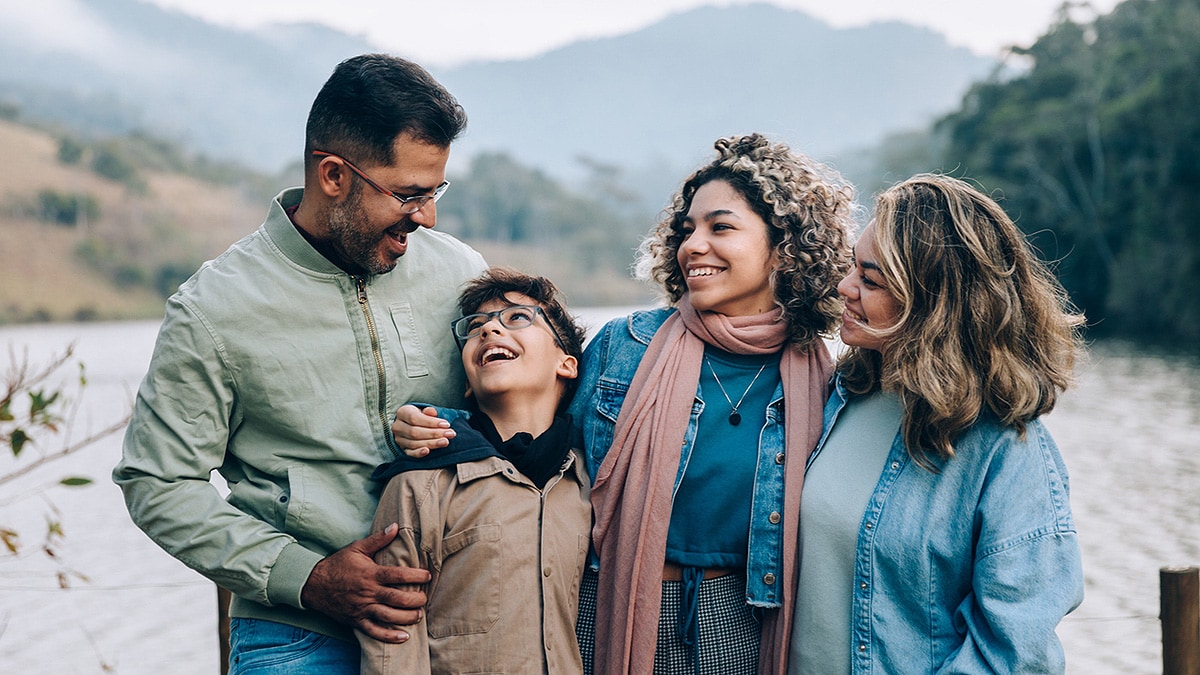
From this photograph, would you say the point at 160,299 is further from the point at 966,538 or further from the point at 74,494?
the point at 966,538

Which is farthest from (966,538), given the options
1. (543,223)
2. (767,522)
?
(543,223)

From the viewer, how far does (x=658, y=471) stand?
9.20 feet

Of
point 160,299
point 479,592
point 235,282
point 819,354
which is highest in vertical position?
point 235,282

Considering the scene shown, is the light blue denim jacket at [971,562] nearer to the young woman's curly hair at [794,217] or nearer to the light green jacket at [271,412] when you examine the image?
the young woman's curly hair at [794,217]

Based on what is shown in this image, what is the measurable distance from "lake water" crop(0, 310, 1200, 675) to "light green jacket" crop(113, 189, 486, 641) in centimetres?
89

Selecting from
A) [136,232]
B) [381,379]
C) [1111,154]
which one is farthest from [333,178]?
[136,232]

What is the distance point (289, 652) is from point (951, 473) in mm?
1582

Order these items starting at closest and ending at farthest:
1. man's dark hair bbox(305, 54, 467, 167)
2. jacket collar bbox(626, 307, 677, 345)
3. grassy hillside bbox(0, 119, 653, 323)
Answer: man's dark hair bbox(305, 54, 467, 167) → jacket collar bbox(626, 307, 677, 345) → grassy hillside bbox(0, 119, 653, 323)

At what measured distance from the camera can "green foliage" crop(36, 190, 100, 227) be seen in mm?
60938

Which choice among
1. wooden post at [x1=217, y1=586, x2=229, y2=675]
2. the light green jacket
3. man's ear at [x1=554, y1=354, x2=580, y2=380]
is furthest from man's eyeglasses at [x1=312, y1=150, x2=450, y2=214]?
wooden post at [x1=217, y1=586, x2=229, y2=675]

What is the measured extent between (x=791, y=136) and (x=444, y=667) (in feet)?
6.45

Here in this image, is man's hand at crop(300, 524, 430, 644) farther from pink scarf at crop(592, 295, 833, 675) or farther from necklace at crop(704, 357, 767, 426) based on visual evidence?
necklace at crop(704, 357, 767, 426)

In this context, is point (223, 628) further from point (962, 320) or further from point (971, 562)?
point (962, 320)

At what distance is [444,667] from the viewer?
2504 millimetres
